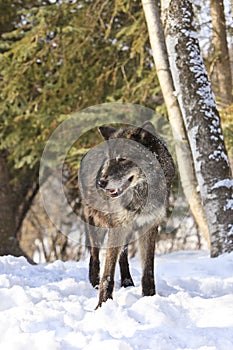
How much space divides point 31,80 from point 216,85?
13.5ft

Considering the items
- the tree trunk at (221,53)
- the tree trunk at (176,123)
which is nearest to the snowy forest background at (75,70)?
the tree trunk at (221,53)

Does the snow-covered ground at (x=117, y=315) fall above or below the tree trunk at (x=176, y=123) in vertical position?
below

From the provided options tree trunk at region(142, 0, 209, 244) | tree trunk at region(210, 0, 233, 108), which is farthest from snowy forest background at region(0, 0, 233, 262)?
tree trunk at region(142, 0, 209, 244)

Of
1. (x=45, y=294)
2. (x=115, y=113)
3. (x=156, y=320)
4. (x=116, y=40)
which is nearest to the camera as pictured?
(x=156, y=320)

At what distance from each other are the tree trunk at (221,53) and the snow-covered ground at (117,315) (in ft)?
17.9

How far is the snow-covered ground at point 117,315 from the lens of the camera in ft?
10.5

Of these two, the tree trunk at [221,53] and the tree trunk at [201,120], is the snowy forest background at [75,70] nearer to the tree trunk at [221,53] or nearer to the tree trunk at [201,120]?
the tree trunk at [221,53]

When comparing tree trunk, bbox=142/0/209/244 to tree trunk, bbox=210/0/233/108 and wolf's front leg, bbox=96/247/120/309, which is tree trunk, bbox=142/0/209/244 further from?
wolf's front leg, bbox=96/247/120/309

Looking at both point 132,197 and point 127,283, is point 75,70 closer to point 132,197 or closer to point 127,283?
point 127,283

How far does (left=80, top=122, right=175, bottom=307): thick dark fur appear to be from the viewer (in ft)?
14.6

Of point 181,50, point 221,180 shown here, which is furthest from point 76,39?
point 221,180

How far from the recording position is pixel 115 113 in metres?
10.5

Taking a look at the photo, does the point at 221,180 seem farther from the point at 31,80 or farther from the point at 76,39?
the point at 31,80

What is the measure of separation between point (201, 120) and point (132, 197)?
2492 millimetres
